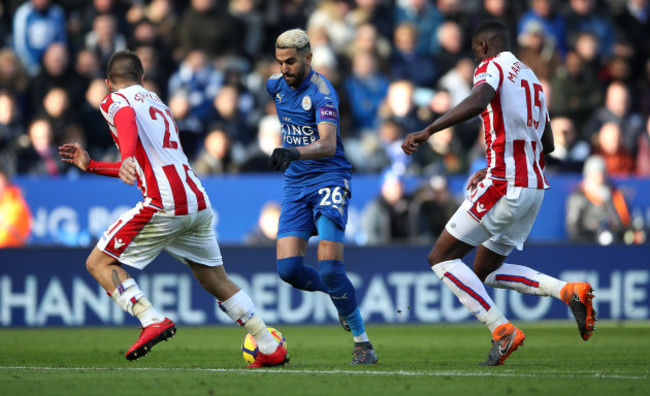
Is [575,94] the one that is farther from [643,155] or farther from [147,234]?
[147,234]

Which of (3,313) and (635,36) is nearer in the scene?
(3,313)

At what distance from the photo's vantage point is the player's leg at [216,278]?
8.03 metres

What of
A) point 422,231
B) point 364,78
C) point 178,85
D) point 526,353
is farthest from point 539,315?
point 178,85

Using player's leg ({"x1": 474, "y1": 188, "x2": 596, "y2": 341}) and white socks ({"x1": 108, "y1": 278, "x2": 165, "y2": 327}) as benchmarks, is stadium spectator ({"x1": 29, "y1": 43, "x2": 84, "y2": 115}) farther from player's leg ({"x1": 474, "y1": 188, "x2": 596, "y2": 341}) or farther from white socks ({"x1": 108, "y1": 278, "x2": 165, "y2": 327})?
player's leg ({"x1": 474, "y1": 188, "x2": 596, "y2": 341})

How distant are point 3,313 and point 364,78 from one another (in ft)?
21.3

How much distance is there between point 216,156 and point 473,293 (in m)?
7.57

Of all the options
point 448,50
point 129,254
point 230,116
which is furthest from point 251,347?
point 448,50

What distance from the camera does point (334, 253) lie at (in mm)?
8211

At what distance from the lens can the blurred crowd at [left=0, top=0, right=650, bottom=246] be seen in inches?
605

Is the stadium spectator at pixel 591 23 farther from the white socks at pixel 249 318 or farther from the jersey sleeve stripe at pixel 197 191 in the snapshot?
the jersey sleeve stripe at pixel 197 191

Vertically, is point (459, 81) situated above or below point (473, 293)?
above

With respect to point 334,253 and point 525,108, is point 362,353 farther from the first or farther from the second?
point 525,108

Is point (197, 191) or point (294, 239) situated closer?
point (197, 191)

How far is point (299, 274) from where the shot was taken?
8.48 meters
